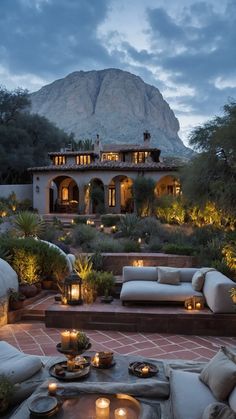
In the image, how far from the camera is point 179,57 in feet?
166

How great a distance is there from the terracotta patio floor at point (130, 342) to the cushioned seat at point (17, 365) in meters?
1.26

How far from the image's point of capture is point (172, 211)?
18.6m

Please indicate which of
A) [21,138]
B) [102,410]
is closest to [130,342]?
[102,410]

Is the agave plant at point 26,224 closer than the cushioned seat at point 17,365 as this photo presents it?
No

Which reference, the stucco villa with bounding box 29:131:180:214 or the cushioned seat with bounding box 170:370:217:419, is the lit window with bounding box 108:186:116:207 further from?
the cushioned seat with bounding box 170:370:217:419

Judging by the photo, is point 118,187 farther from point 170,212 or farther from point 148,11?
point 148,11

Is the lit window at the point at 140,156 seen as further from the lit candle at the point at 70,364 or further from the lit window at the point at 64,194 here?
the lit candle at the point at 70,364

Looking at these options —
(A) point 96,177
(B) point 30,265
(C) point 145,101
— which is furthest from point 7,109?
(C) point 145,101

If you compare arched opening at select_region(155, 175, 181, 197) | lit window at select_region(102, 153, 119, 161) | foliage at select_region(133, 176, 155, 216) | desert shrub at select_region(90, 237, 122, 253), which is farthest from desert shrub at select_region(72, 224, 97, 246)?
lit window at select_region(102, 153, 119, 161)

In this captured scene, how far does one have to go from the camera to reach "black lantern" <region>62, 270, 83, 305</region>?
272 inches

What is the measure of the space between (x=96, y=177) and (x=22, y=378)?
852 inches

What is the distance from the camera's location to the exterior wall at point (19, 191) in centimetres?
2578

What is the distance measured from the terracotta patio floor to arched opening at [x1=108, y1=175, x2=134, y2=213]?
19259 millimetres

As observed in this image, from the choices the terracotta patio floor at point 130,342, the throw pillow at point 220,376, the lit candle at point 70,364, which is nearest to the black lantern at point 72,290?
the terracotta patio floor at point 130,342
